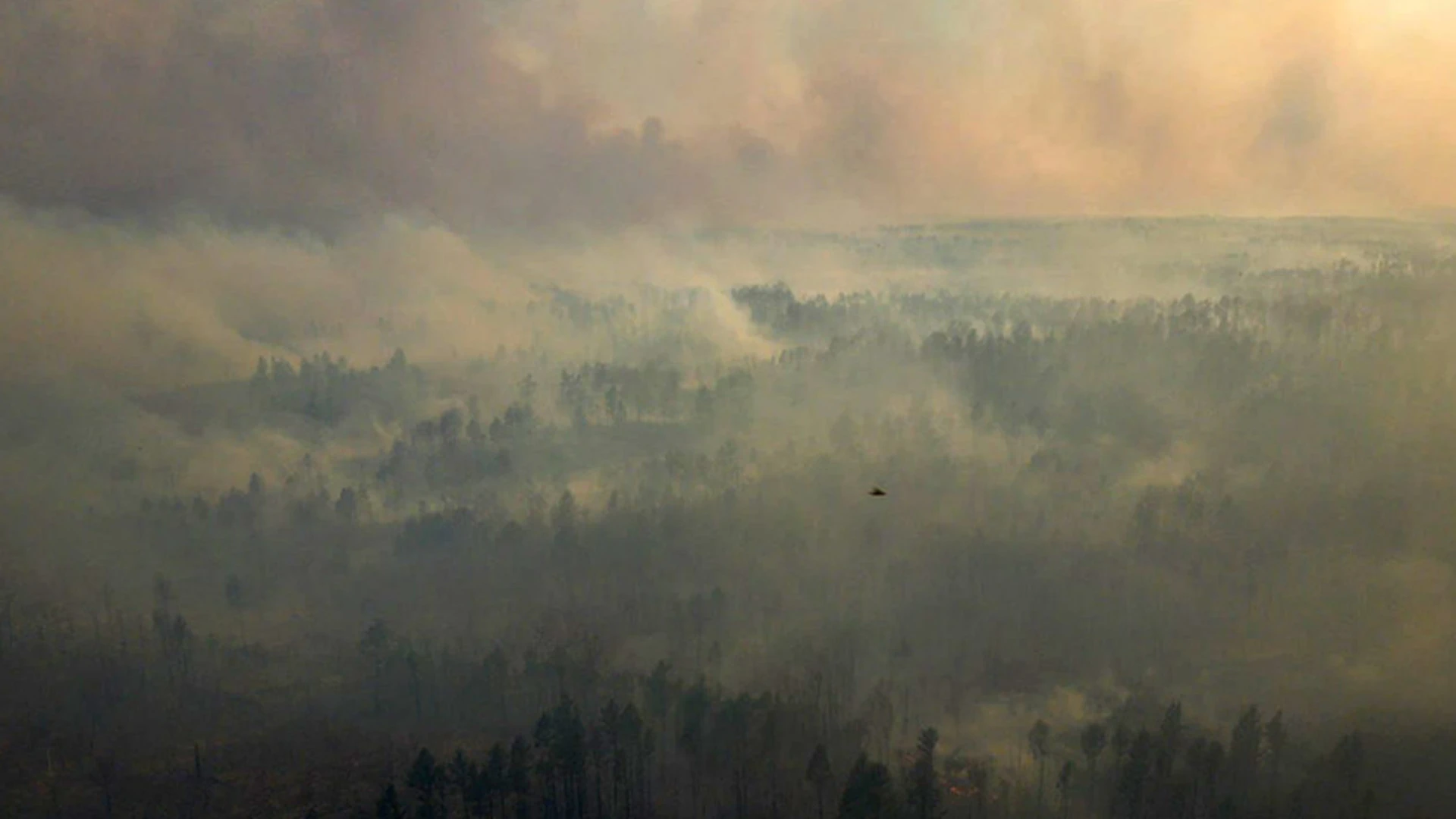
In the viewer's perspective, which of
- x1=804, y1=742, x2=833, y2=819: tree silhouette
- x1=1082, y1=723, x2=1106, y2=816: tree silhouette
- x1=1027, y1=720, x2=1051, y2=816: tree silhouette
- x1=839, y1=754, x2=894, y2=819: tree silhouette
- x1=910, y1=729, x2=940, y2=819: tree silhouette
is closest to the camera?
x1=839, y1=754, x2=894, y2=819: tree silhouette

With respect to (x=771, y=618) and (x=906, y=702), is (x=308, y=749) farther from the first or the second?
(x=906, y=702)

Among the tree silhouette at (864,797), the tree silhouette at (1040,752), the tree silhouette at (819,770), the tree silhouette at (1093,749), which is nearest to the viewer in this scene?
the tree silhouette at (864,797)

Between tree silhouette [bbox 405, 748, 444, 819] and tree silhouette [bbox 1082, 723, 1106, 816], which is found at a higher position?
tree silhouette [bbox 405, 748, 444, 819]

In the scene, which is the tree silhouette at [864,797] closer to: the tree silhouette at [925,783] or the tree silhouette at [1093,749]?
the tree silhouette at [925,783]

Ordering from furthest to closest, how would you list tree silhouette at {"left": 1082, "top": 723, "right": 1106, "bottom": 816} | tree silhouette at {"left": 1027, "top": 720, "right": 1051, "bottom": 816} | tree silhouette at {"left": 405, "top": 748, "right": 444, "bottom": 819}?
tree silhouette at {"left": 1027, "top": 720, "right": 1051, "bottom": 816} → tree silhouette at {"left": 1082, "top": 723, "right": 1106, "bottom": 816} → tree silhouette at {"left": 405, "top": 748, "right": 444, "bottom": 819}

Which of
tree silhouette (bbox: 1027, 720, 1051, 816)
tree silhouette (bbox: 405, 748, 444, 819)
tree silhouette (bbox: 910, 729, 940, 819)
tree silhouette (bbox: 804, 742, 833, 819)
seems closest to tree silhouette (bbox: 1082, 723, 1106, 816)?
tree silhouette (bbox: 1027, 720, 1051, 816)

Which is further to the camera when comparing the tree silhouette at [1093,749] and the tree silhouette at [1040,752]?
the tree silhouette at [1040,752]

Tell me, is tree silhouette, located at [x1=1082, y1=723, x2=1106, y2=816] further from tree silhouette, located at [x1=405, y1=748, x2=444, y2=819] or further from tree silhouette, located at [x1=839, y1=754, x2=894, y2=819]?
tree silhouette, located at [x1=405, y1=748, x2=444, y2=819]

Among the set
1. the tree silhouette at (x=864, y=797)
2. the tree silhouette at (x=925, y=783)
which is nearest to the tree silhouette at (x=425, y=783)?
the tree silhouette at (x=864, y=797)

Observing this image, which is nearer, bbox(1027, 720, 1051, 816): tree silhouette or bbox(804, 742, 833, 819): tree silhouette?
bbox(804, 742, 833, 819): tree silhouette

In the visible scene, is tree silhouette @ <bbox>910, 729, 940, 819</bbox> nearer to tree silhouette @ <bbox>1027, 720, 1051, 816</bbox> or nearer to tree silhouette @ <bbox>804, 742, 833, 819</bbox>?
tree silhouette @ <bbox>804, 742, 833, 819</bbox>

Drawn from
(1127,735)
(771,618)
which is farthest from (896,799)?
(771,618)
